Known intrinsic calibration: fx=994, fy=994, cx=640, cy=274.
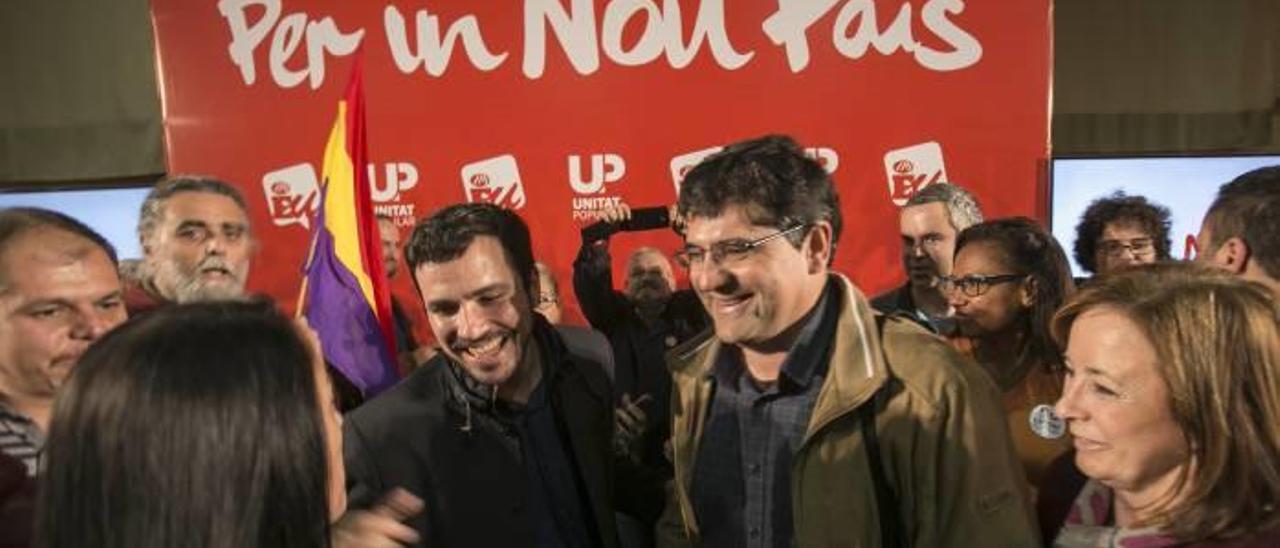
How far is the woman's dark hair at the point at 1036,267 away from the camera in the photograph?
2.31 meters

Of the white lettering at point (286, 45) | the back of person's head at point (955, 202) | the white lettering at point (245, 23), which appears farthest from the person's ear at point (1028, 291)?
the white lettering at point (245, 23)

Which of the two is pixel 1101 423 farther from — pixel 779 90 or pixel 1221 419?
→ pixel 779 90

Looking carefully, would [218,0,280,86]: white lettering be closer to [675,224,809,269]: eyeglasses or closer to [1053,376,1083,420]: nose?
[675,224,809,269]: eyeglasses

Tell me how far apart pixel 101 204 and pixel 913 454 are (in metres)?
5.02

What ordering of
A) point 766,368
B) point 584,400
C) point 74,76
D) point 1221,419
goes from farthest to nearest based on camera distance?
point 74,76 → point 584,400 → point 766,368 → point 1221,419

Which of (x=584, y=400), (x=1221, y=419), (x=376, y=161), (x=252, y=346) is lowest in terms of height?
(x=584, y=400)

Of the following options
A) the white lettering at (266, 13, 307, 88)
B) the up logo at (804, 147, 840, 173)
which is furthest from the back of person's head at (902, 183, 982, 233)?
the white lettering at (266, 13, 307, 88)

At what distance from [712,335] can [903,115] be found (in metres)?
2.00

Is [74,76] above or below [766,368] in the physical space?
above

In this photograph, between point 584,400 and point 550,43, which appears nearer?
point 584,400

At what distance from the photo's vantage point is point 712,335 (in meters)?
2.04

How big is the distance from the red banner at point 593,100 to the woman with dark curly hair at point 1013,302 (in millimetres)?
1244

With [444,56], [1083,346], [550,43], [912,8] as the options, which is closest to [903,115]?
[912,8]

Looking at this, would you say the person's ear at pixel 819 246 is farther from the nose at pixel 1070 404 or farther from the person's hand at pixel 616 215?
the person's hand at pixel 616 215
